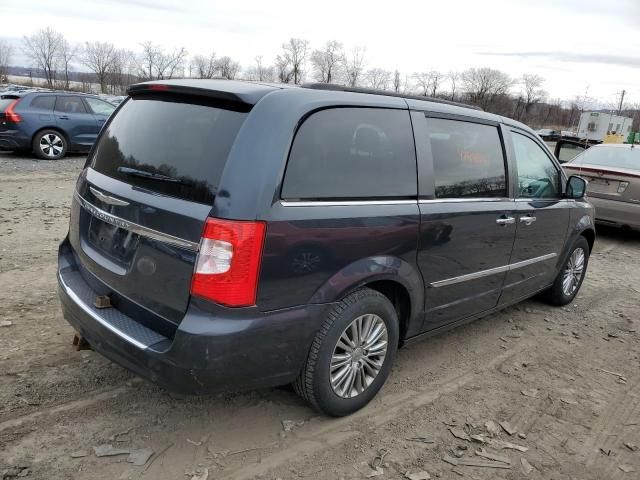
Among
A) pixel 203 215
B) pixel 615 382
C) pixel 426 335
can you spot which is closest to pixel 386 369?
pixel 426 335

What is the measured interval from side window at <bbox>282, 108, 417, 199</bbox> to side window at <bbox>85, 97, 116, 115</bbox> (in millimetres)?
11726

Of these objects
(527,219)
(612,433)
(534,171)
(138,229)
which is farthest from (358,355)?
(534,171)

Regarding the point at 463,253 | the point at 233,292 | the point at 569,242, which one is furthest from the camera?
the point at 569,242

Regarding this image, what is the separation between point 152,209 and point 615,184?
752 cm

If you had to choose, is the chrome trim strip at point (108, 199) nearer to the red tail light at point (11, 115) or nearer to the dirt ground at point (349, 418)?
the dirt ground at point (349, 418)

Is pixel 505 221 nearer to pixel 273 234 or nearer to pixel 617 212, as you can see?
pixel 273 234

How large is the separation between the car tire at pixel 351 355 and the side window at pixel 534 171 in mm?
1744

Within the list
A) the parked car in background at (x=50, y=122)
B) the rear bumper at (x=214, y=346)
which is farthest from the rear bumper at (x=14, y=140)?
the rear bumper at (x=214, y=346)

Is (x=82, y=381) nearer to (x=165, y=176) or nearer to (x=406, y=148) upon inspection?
(x=165, y=176)

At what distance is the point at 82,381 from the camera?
10.5 ft

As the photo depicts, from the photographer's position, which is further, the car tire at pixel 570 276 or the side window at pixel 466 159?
the car tire at pixel 570 276

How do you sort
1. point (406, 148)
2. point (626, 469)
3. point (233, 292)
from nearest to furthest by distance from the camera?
1. point (233, 292)
2. point (626, 469)
3. point (406, 148)

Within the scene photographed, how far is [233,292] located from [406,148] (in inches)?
54.5

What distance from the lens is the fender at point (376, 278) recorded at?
2.64 m
